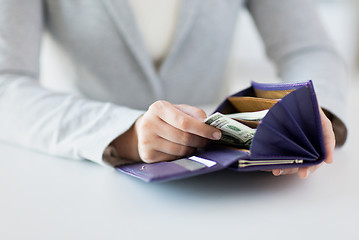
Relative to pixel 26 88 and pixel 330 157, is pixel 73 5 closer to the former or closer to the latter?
pixel 26 88

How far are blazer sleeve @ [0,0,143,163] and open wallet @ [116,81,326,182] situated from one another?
5.5 inches

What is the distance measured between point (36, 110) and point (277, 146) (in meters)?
0.43

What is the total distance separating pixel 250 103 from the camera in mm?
536

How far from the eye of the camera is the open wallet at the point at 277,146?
0.44 meters

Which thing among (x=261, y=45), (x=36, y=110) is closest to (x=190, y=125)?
(x=36, y=110)

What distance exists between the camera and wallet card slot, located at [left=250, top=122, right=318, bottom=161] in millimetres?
435

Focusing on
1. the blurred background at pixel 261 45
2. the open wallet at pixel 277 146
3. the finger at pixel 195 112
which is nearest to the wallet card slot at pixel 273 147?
the open wallet at pixel 277 146

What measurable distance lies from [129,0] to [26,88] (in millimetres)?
331

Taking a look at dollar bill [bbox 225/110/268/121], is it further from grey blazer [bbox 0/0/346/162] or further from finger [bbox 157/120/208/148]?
grey blazer [bbox 0/0/346/162]

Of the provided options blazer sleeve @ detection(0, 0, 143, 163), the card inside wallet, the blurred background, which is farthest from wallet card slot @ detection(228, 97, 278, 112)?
the blurred background

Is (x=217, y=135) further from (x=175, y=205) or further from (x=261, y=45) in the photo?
(x=261, y=45)

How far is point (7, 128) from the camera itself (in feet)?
2.30

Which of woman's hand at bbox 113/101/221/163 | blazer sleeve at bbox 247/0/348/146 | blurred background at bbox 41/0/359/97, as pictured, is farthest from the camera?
blurred background at bbox 41/0/359/97

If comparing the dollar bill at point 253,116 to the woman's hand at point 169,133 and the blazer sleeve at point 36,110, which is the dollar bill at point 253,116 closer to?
the woman's hand at point 169,133
